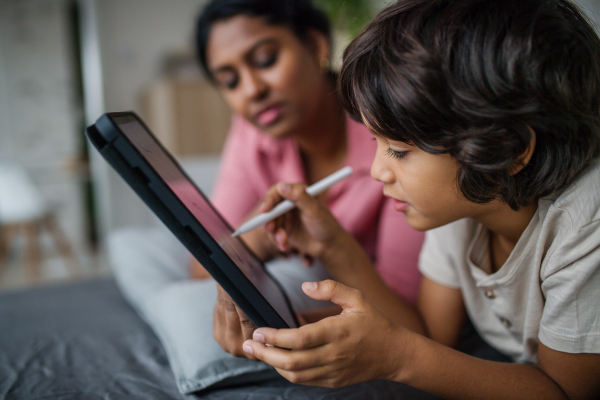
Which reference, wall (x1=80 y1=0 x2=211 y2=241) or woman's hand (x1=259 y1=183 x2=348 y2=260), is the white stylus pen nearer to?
woman's hand (x1=259 y1=183 x2=348 y2=260)

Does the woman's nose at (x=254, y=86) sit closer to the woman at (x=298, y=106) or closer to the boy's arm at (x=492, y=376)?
the woman at (x=298, y=106)

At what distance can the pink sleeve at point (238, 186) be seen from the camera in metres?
1.24

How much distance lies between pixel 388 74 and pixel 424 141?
84mm

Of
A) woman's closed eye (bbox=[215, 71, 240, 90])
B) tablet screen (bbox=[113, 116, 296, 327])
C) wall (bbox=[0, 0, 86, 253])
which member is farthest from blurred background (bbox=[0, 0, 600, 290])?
tablet screen (bbox=[113, 116, 296, 327])

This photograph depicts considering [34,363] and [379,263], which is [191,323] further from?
[379,263]

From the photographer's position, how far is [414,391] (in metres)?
0.60

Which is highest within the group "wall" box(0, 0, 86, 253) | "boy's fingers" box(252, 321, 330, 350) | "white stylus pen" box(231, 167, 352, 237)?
"wall" box(0, 0, 86, 253)

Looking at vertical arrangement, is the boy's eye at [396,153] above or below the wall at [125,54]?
below

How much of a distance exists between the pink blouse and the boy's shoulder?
365 mm

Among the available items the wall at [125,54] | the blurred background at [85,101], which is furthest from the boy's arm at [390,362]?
the wall at [125,54]

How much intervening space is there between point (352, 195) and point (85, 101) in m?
3.03

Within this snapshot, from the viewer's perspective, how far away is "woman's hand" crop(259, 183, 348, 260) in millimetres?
717

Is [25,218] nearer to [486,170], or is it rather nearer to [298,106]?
[298,106]

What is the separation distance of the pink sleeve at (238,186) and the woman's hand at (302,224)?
1.43 ft
